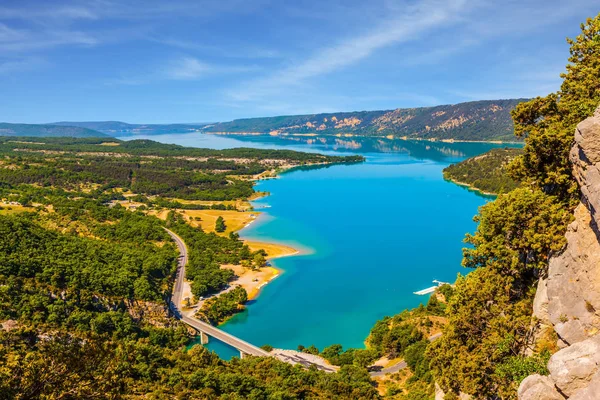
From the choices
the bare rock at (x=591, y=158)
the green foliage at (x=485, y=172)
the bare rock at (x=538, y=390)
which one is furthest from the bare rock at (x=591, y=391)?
the green foliage at (x=485, y=172)

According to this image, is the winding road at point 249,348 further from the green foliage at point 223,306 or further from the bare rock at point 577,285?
the bare rock at point 577,285

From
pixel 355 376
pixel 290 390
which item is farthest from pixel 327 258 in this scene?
pixel 290 390

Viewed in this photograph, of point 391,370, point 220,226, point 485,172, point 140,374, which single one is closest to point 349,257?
point 220,226

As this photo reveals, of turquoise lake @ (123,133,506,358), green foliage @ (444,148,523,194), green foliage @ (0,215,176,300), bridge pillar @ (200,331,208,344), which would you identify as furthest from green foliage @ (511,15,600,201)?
green foliage @ (444,148,523,194)

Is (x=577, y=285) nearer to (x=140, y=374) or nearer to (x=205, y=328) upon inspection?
(x=140, y=374)

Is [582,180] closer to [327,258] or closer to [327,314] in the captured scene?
[327,314]

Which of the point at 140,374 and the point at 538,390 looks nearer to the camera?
the point at 538,390

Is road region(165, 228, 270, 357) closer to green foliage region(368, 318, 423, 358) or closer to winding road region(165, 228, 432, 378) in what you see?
winding road region(165, 228, 432, 378)
